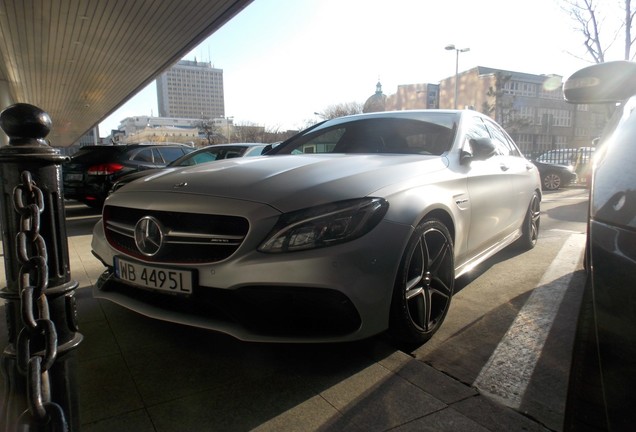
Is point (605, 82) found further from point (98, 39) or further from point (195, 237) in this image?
point (98, 39)

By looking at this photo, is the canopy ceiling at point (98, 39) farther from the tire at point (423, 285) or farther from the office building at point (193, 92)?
the office building at point (193, 92)

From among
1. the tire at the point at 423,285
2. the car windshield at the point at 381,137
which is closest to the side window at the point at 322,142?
the car windshield at the point at 381,137

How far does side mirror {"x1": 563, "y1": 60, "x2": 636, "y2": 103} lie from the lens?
217 cm

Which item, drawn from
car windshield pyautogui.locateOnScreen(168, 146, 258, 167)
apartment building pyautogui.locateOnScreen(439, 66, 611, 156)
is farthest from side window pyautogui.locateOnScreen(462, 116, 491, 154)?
apartment building pyautogui.locateOnScreen(439, 66, 611, 156)

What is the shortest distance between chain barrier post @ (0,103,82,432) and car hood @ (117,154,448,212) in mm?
926

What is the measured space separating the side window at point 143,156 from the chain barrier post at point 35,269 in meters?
7.49

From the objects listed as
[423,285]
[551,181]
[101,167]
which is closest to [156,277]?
[423,285]

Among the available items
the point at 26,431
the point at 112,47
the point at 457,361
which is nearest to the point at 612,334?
the point at 26,431

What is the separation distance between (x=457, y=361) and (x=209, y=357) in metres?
1.37

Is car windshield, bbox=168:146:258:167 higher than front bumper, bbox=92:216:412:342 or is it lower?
higher

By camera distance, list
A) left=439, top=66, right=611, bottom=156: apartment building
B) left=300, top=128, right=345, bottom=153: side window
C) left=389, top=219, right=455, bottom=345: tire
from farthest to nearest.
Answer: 1. left=439, top=66, right=611, bottom=156: apartment building
2. left=300, top=128, right=345, bottom=153: side window
3. left=389, top=219, right=455, bottom=345: tire

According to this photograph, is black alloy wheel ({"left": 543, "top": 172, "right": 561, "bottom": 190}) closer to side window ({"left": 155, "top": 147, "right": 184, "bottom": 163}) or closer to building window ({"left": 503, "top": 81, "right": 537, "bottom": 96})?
side window ({"left": 155, "top": 147, "right": 184, "bottom": 163})

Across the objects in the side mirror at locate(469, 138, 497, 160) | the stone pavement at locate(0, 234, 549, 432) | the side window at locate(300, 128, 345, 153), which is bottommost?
the stone pavement at locate(0, 234, 549, 432)

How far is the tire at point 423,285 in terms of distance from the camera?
90.8 inches
